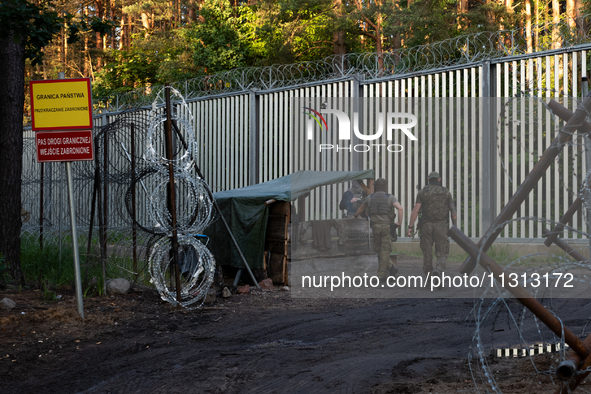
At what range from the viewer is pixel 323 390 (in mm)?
4289

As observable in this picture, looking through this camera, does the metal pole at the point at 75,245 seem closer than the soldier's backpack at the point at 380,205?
Yes

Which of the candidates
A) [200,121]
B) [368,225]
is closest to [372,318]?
[368,225]

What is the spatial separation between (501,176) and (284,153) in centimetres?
446

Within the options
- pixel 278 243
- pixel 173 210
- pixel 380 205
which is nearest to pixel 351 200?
pixel 380 205

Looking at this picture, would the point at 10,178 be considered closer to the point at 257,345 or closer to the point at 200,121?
the point at 257,345

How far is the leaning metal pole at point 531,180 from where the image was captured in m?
2.57

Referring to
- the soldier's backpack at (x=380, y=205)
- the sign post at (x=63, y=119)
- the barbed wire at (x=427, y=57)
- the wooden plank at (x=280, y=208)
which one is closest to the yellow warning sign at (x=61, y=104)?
the sign post at (x=63, y=119)

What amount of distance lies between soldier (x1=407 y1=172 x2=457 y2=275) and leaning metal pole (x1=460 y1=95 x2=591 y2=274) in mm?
6674

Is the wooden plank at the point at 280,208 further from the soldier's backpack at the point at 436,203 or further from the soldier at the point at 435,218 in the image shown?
the soldier's backpack at the point at 436,203

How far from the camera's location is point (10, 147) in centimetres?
803

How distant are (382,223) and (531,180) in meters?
7.53

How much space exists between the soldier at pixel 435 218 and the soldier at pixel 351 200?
206 centimetres

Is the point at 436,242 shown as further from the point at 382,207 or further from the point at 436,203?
the point at 382,207

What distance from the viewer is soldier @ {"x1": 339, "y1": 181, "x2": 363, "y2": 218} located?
11.8m
